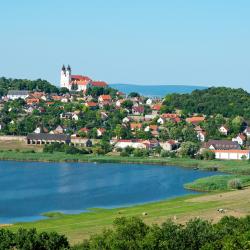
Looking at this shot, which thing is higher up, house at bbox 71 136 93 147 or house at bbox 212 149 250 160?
house at bbox 71 136 93 147

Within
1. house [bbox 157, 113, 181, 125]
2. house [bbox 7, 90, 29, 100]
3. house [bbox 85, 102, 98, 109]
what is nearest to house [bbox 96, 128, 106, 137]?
house [bbox 157, 113, 181, 125]

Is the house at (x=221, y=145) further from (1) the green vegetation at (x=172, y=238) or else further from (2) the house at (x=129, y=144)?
(1) the green vegetation at (x=172, y=238)

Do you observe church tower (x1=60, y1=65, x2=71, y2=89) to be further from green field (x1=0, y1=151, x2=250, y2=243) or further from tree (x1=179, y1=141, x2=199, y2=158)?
green field (x1=0, y1=151, x2=250, y2=243)

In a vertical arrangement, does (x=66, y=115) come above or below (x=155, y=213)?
above

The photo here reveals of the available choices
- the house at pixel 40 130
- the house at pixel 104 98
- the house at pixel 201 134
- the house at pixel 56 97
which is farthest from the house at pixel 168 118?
the house at pixel 56 97

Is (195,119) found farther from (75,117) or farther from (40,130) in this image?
(40,130)

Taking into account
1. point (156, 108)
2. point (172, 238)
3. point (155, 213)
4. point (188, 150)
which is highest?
point (156, 108)

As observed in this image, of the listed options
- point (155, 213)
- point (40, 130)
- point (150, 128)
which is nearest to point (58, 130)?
point (40, 130)
